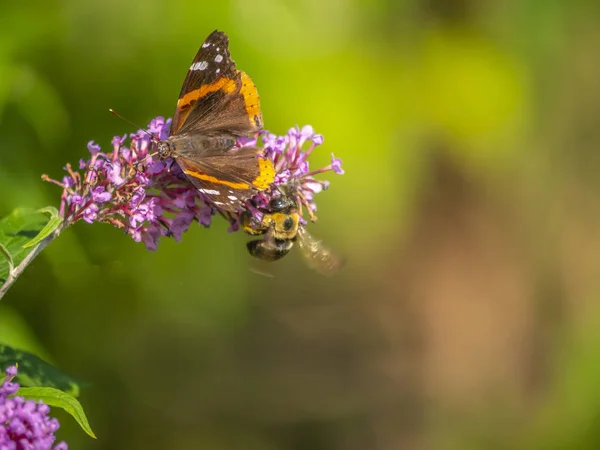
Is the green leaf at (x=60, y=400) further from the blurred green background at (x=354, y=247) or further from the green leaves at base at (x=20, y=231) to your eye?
the blurred green background at (x=354, y=247)

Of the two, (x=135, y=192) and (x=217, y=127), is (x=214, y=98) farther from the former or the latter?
(x=135, y=192)

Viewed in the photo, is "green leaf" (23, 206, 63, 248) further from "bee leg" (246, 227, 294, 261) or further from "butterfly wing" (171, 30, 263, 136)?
"bee leg" (246, 227, 294, 261)

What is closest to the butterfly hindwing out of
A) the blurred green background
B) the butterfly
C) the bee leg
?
the butterfly

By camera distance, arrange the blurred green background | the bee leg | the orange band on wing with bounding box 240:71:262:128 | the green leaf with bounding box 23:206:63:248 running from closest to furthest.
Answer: the green leaf with bounding box 23:206:63:248, the orange band on wing with bounding box 240:71:262:128, the bee leg, the blurred green background

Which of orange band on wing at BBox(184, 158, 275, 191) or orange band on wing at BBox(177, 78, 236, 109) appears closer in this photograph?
orange band on wing at BBox(184, 158, 275, 191)

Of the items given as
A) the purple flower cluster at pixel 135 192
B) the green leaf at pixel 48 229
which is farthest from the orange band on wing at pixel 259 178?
the green leaf at pixel 48 229

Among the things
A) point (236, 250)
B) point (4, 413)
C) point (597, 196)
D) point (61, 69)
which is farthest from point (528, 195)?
point (4, 413)
